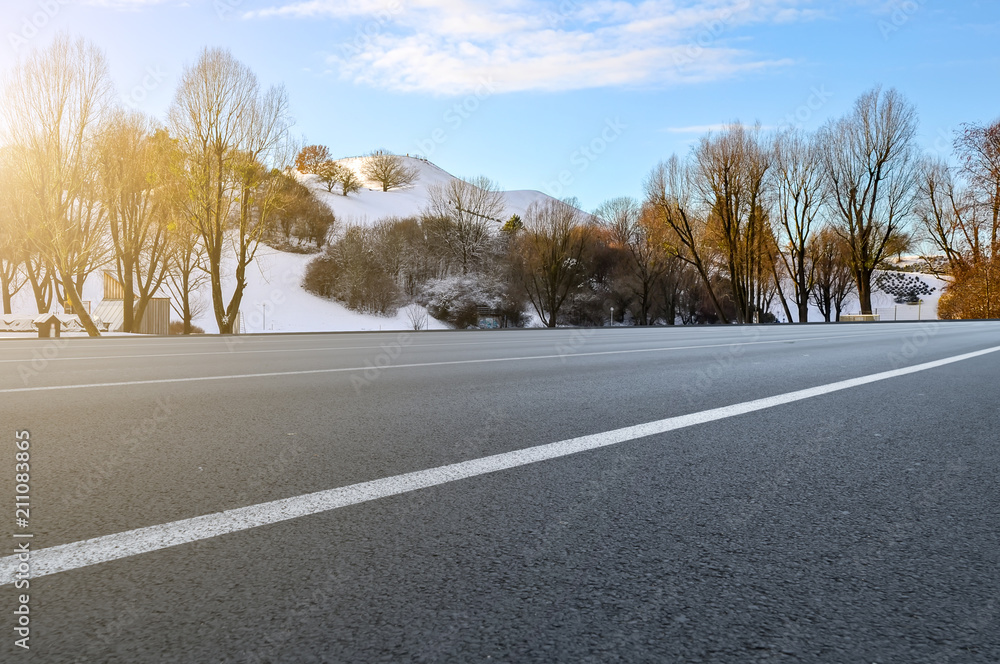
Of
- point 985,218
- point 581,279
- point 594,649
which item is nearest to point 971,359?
point 594,649

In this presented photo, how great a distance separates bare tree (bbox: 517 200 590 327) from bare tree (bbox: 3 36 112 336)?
30875 mm

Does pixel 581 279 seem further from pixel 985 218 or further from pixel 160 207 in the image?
pixel 160 207

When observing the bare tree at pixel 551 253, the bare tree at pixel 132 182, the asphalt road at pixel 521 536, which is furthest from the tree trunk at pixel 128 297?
the bare tree at pixel 551 253

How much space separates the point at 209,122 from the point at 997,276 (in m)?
42.8

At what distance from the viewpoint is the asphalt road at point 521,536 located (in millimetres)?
1528

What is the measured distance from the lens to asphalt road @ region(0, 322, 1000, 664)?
1.53 m

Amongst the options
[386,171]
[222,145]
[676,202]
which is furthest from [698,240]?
[386,171]

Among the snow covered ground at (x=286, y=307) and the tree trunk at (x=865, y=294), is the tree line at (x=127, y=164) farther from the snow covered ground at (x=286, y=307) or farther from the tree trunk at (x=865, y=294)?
the tree trunk at (x=865, y=294)

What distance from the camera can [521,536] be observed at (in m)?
2.18

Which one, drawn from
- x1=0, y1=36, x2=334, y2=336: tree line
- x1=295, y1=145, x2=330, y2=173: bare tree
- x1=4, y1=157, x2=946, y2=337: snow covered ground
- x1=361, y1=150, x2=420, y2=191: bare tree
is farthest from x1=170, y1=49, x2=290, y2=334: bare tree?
x1=361, y1=150, x2=420, y2=191: bare tree

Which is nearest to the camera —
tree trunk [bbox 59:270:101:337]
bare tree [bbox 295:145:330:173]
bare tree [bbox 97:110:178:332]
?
tree trunk [bbox 59:270:101:337]

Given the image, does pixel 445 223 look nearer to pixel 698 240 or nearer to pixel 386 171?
pixel 698 240

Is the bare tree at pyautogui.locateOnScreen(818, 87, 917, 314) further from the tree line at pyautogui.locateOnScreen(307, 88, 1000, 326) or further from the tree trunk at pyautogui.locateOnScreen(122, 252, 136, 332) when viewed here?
the tree trunk at pyautogui.locateOnScreen(122, 252, 136, 332)

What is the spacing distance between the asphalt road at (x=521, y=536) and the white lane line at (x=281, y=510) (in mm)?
53
